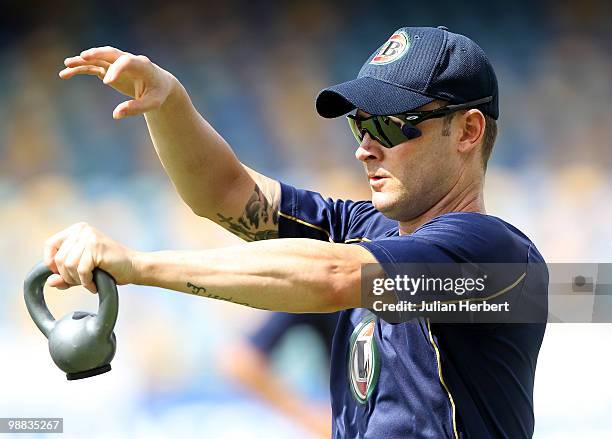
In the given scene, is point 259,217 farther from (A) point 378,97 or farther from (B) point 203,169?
(A) point 378,97

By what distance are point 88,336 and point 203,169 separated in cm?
96

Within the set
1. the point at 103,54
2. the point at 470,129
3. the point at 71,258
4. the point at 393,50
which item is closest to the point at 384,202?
the point at 470,129

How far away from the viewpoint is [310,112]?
16.3 ft

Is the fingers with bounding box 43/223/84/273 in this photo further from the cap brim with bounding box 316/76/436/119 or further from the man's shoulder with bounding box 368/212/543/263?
the cap brim with bounding box 316/76/436/119

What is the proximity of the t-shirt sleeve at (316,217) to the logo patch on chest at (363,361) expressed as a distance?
0.37 m

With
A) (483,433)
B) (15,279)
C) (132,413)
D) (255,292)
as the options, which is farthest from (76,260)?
(15,279)

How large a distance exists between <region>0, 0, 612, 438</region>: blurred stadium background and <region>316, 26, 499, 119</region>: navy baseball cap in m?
2.42

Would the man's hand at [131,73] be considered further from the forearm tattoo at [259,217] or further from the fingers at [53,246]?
the forearm tattoo at [259,217]

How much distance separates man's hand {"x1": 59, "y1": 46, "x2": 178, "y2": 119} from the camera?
2.06 metres

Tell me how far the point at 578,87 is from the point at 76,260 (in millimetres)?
3779

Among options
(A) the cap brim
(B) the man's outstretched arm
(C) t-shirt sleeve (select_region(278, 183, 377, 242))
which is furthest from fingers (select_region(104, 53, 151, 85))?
(C) t-shirt sleeve (select_region(278, 183, 377, 242))

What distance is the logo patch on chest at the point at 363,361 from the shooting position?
7.55 feet

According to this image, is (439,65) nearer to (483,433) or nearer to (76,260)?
(483,433)

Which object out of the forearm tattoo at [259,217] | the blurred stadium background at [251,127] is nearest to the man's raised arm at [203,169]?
the forearm tattoo at [259,217]
